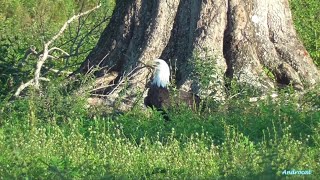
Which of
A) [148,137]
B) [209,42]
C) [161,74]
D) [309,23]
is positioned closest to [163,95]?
[161,74]

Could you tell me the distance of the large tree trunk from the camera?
38.4 feet

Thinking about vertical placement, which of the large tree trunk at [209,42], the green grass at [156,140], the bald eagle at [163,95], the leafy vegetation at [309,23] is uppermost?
the leafy vegetation at [309,23]

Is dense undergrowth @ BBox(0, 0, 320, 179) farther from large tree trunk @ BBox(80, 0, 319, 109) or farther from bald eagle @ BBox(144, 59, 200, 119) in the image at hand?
large tree trunk @ BBox(80, 0, 319, 109)

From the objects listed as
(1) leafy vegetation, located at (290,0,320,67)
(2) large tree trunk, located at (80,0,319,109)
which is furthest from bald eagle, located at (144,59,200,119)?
(1) leafy vegetation, located at (290,0,320,67)

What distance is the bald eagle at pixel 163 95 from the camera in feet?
34.9

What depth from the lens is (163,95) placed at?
11.1 m

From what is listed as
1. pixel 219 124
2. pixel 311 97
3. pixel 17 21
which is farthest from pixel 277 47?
pixel 17 21

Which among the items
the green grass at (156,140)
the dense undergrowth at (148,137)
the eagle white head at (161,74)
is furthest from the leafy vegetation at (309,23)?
the green grass at (156,140)

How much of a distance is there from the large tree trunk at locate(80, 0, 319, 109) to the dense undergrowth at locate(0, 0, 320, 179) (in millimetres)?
875

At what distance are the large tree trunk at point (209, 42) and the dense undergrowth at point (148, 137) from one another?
0.87 m

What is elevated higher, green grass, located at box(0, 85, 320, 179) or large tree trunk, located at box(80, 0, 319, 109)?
large tree trunk, located at box(80, 0, 319, 109)

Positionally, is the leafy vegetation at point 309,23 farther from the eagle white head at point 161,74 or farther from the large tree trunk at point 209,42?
the eagle white head at point 161,74

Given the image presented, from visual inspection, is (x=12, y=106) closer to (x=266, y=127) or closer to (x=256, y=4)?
(x=266, y=127)

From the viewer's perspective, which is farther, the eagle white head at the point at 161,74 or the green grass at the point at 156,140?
the eagle white head at the point at 161,74
